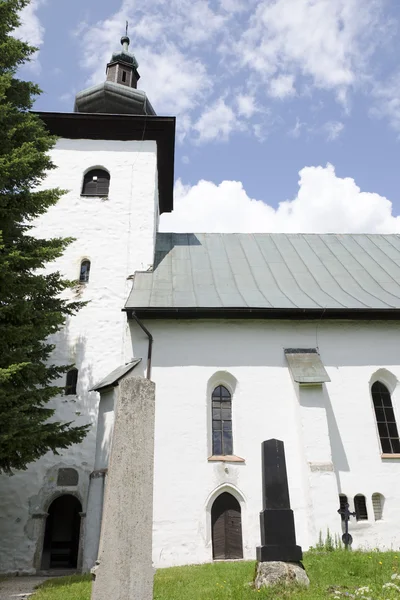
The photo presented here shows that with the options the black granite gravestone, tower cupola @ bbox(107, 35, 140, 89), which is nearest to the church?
the black granite gravestone

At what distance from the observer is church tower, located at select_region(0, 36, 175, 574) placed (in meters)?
10.4

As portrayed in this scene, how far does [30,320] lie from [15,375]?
94cm

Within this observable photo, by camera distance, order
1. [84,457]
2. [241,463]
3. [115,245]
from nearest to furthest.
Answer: [241,463] → [84,457] → [115,245]

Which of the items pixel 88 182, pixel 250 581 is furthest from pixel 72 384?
pixel 88 182

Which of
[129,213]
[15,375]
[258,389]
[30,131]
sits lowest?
[15,375]

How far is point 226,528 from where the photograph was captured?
9906 mm

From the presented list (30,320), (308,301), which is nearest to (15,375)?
(30,320)

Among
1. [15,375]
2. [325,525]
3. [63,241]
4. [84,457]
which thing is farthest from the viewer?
[84,457]

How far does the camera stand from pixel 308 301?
39.8ft

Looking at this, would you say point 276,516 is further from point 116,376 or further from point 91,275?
point 91,275

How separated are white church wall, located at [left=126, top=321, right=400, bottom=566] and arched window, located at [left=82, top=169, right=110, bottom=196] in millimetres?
5724

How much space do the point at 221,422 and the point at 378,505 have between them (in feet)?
12.7

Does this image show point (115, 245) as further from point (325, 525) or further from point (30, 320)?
point (325, 525)

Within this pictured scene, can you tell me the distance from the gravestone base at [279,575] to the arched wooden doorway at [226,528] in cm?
410
